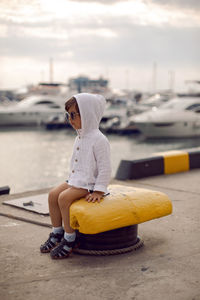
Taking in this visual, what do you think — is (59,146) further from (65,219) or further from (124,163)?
(65,219)

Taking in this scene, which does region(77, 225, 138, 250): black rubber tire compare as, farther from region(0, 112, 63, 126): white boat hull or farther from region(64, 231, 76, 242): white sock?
region(0, 112, 63, 126): white boat hull

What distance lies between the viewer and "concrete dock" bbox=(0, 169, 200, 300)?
290cm

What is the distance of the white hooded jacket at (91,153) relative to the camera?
359 cm

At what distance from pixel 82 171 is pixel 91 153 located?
0.17 metres

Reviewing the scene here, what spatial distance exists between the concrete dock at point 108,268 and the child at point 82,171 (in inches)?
6.6

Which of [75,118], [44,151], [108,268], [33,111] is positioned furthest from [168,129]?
[108,268]

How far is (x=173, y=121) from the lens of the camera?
2577 cm

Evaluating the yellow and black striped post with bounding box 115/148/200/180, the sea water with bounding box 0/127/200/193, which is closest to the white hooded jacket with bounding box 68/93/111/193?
the yellow and black striped post with bounding box 115/148/200/180

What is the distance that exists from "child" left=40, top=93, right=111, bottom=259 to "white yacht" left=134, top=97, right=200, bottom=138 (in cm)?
2203

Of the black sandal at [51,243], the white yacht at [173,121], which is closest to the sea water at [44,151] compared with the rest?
the white yacht at [173,121]

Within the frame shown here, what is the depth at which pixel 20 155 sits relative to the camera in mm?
20094

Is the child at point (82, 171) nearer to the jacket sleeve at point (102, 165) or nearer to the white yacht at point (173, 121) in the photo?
the jacket sleeve at point (102, 165)

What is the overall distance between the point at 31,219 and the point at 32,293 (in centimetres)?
173

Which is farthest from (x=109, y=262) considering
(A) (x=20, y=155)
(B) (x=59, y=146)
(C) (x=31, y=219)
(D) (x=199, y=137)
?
(D) (x=199, y=137)
